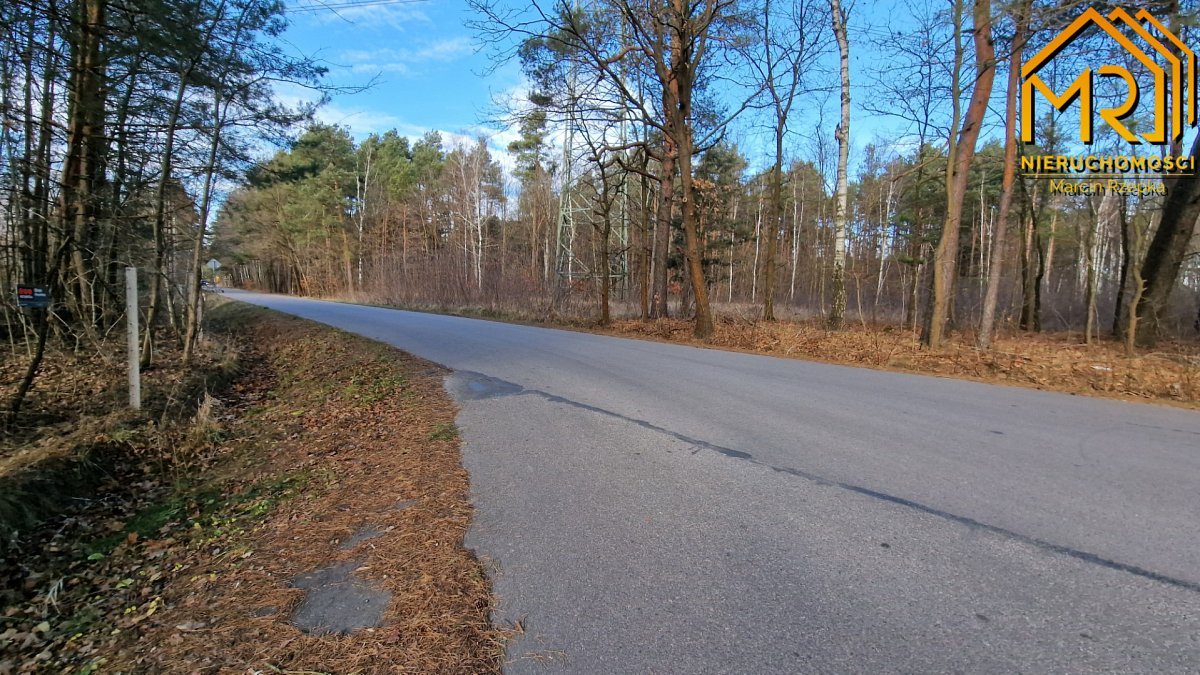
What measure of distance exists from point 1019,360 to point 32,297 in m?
13.4

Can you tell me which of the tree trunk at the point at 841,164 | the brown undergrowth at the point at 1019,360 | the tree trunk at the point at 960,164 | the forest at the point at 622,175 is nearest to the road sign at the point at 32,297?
the forest at the point at 622,175

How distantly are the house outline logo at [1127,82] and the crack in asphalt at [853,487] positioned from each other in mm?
12539

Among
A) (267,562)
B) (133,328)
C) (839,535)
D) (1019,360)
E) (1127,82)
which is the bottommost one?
(267,562)

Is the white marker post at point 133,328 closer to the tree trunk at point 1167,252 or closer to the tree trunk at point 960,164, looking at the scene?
the tree trunk at point 960,164

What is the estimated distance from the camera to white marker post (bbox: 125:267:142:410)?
20.9 feet

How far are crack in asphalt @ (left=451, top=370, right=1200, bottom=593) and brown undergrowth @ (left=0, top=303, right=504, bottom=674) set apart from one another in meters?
1.00

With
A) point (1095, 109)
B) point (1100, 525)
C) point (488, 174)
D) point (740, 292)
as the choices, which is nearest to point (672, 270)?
point (740, 292)

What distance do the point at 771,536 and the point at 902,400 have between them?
460 cm

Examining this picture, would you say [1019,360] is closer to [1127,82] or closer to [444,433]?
[1127,82]

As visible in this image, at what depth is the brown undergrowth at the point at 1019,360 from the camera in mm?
7598

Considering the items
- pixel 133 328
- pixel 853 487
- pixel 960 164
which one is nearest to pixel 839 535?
pixel 853 487

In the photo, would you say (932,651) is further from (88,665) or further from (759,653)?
(88,665)

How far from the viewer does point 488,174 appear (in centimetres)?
4303

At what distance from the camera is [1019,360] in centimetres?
905
